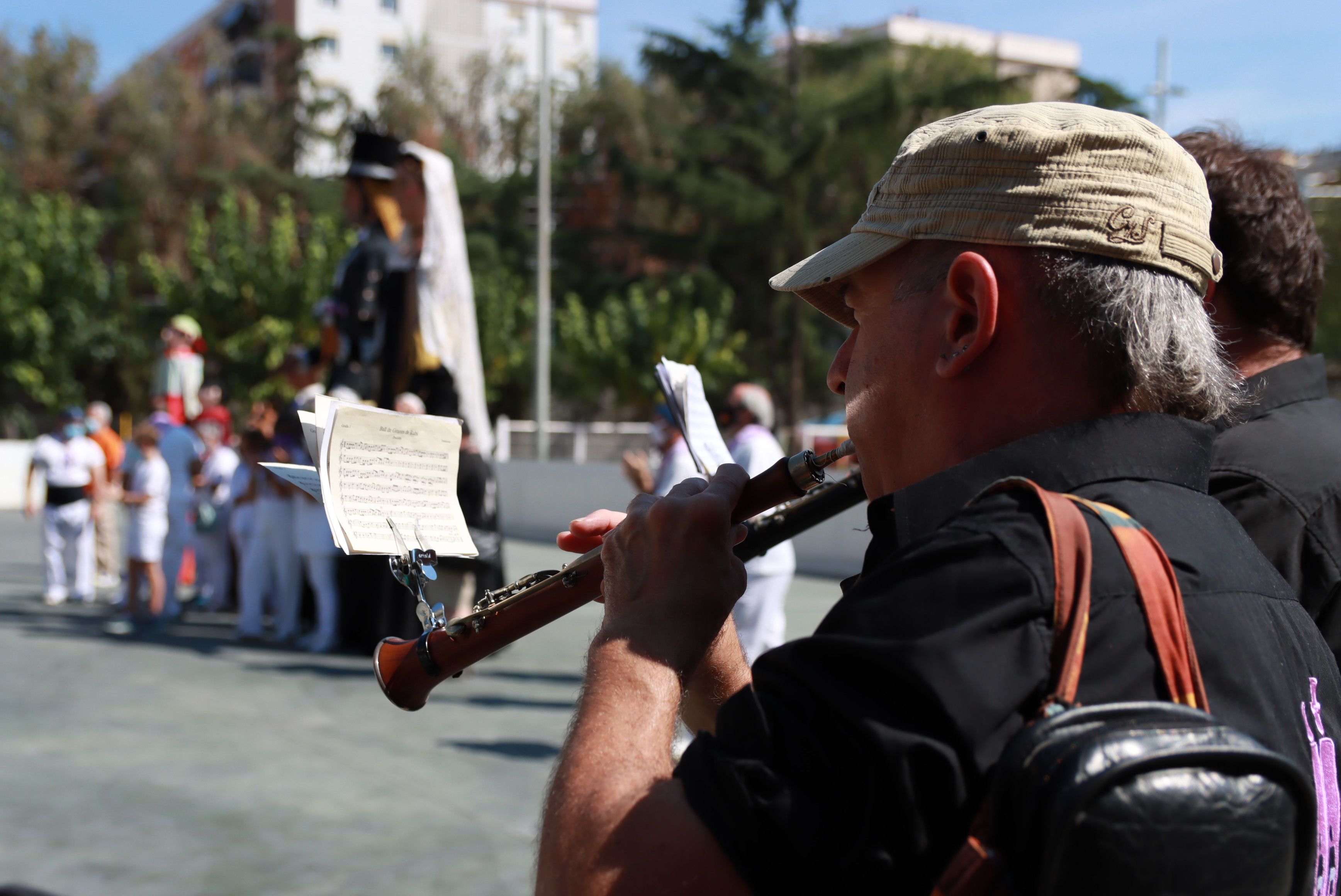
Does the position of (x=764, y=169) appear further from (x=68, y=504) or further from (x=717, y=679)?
(x=717, y=679)

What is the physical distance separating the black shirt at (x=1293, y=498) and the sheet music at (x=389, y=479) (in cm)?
115

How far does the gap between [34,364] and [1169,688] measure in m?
35.4

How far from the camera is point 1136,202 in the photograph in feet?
3.91

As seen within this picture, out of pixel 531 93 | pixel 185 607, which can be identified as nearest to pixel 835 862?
pixel 185 607

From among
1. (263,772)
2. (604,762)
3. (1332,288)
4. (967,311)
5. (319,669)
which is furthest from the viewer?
(1332,288)

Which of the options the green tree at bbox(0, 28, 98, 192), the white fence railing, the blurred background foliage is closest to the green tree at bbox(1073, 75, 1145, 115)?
the blurred background foliage

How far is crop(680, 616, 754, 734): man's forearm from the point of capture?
1565 millimetres

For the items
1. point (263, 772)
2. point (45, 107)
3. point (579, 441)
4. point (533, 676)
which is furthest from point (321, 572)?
point (45, 107)

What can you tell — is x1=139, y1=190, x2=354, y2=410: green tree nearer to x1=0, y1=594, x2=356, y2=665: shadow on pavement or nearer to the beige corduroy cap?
x1=0, y1=594, x2=356, y2=665: shadow on pavement

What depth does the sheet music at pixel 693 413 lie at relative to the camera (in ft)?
6.05

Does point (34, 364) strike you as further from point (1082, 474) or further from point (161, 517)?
point (1082, 474)

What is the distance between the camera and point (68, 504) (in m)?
10.9

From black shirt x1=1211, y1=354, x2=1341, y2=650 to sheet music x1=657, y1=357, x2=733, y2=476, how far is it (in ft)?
2.51

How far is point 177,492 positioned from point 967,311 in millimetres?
10297
